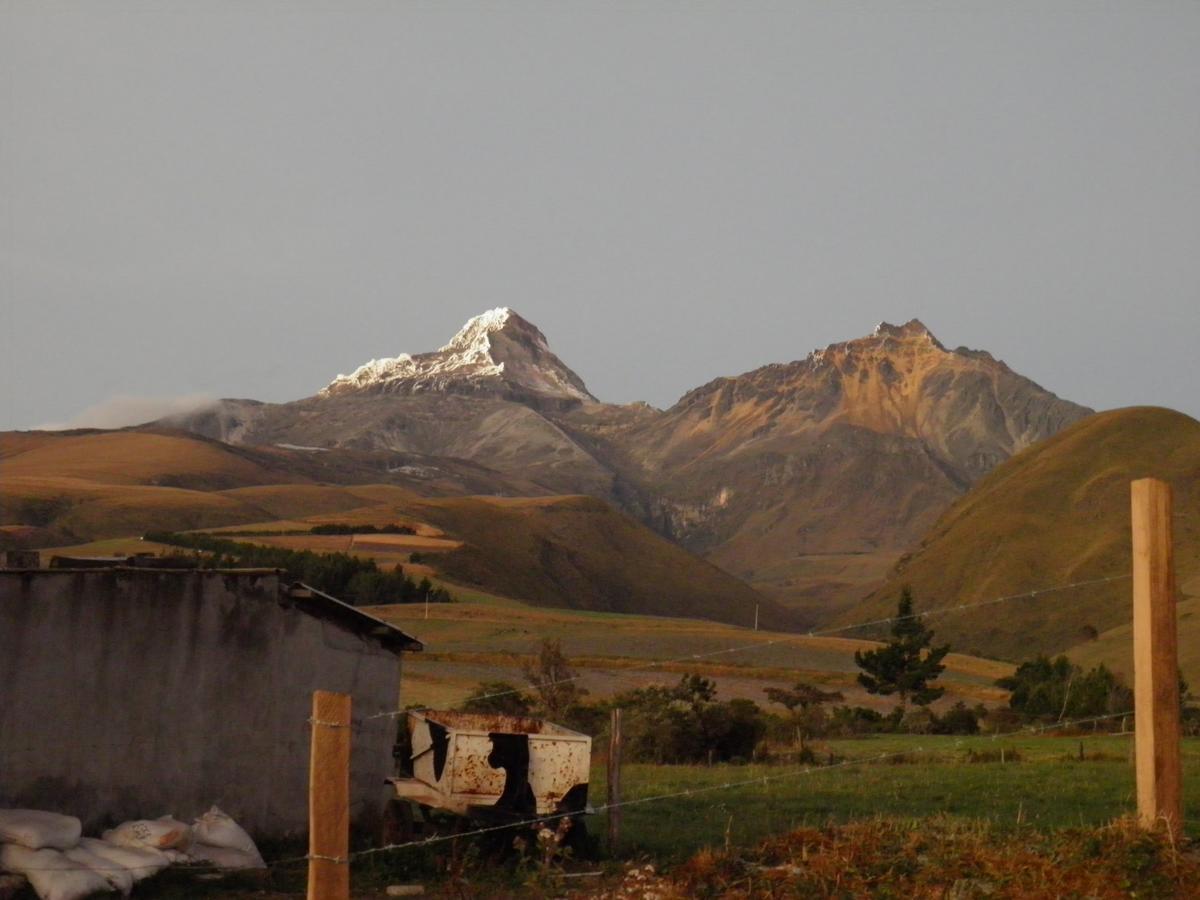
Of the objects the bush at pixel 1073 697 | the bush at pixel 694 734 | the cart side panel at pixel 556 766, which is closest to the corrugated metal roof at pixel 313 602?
the cart side panel at pixel 556 766

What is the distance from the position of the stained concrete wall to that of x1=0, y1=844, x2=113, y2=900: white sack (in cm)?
133

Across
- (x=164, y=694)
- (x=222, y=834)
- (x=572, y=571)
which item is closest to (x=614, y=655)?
(x=164, y=694)

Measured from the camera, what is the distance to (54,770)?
49.2 ft

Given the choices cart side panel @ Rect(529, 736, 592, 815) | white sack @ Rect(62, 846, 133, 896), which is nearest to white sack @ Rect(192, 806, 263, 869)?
white sack @ Rect(62, 846, 133, 896)

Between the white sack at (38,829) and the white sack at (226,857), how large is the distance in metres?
1.32

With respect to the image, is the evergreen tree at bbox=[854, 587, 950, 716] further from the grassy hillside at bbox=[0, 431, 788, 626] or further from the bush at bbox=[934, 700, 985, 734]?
the grassy hillside at bbox=[0, 431, 788, 626]

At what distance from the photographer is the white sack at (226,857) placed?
15109 millimetres

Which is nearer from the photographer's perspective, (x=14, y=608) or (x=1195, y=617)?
(x=14, y=608)

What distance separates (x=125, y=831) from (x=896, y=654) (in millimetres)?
53995

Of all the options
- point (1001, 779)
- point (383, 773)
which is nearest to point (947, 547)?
point (1001, 779)

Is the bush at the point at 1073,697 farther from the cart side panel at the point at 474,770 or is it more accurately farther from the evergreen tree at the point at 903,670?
the cart side panel at the point at 474,770

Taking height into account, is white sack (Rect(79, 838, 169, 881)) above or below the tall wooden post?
below

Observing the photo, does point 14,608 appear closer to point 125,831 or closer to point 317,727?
point 125,831

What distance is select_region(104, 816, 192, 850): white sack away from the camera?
1470 centimetres
